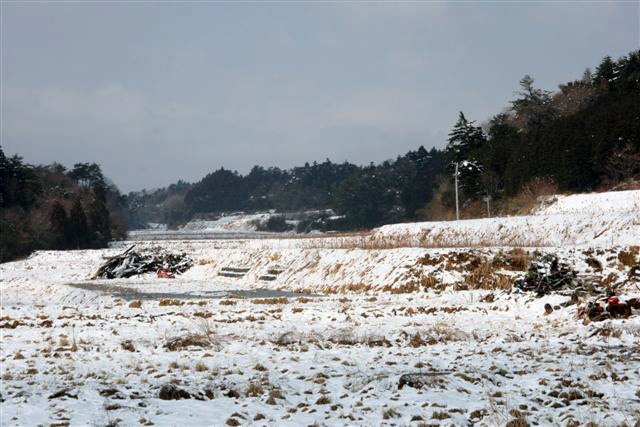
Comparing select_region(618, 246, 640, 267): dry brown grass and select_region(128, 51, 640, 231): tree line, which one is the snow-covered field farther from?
select_region(128, 51, 640, 231): tree line

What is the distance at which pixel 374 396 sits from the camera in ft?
26.1

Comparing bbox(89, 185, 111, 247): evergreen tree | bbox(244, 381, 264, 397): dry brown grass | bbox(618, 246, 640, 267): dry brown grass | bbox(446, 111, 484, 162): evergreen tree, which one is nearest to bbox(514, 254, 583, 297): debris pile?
bbox(618, 246, 640, 267): dry brown grass

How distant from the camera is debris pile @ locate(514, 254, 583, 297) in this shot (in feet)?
53.8

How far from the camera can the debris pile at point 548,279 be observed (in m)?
16.4

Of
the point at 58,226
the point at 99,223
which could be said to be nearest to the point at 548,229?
the point at 58,226

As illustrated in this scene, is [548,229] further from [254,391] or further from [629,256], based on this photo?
[254,391]

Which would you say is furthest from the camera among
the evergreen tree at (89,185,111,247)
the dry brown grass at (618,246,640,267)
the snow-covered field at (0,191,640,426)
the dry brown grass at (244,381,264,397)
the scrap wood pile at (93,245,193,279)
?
the evergreen tree at (89,185,111,247)

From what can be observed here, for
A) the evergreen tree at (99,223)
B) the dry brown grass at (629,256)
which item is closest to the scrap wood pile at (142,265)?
the dry brown grass at (629,256)

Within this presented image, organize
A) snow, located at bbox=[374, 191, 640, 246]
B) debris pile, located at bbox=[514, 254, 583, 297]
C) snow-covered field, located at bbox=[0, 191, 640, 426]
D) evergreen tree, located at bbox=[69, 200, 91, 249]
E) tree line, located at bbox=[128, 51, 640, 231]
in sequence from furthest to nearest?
evergreen tree, located at bbox=[69, 200, 91, 249]
tree line, located at bbox=[128, 51, 640, 231]
snow, located at bbox=[374, 191, 640, 246]
debris pile, located at bbox=[514, 254, 583, 297]
snow-covered field, located at bbox=[0, 191, 640, 426]

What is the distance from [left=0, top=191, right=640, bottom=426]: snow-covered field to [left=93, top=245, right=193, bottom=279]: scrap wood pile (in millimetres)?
16461

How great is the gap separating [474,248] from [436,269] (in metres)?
2.19

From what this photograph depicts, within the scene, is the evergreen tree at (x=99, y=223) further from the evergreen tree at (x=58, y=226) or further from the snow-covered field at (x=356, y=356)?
the snow-covered field at (x=356, y=356)

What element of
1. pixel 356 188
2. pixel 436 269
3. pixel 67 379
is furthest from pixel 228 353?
pixel 356 188

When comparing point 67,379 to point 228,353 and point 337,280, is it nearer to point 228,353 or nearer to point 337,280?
point 228,353
